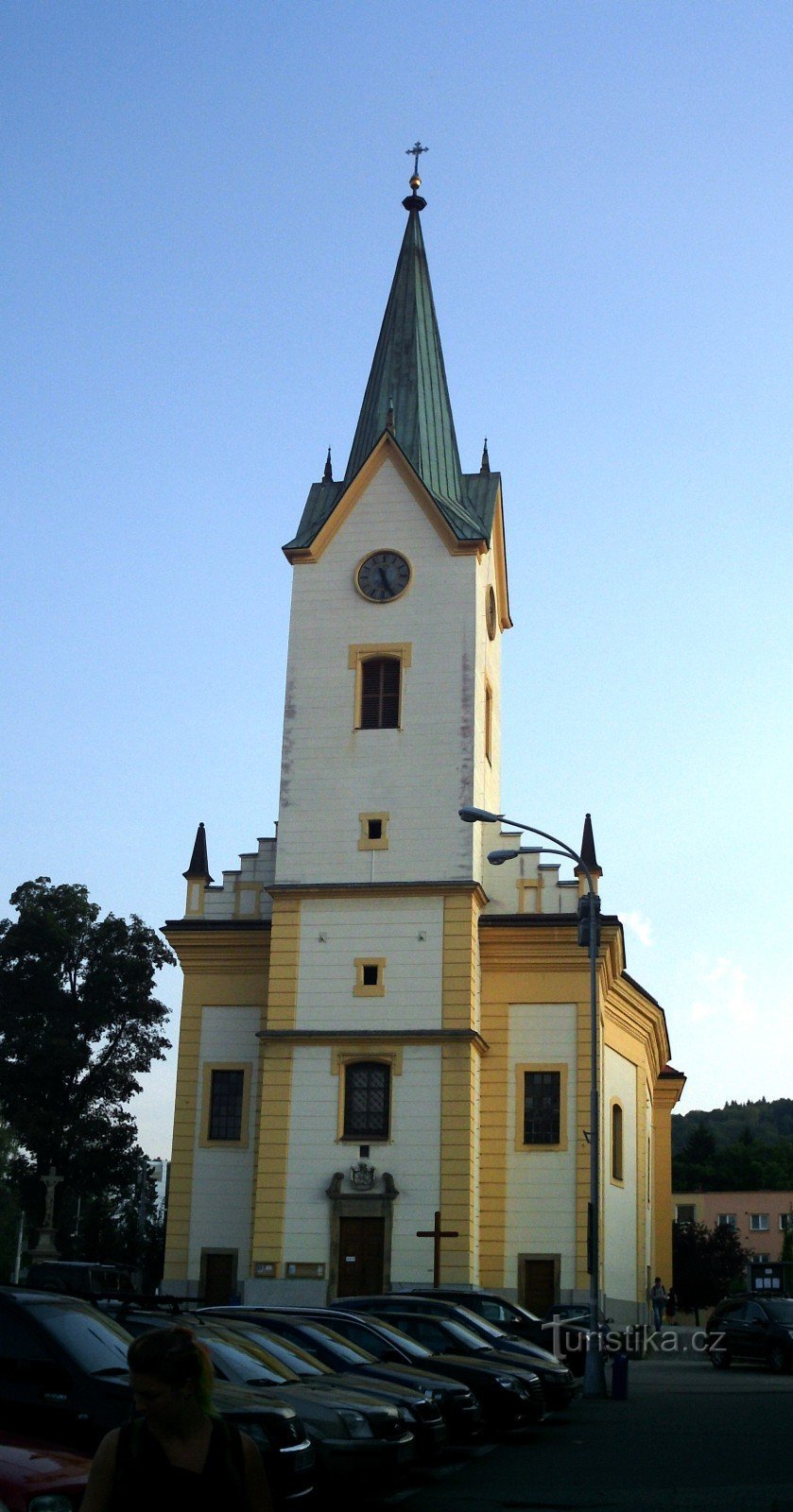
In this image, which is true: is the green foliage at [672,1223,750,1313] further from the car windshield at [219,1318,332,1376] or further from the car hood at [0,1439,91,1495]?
the car hood at [0,1439,91,1495]

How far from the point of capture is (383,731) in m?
41.6

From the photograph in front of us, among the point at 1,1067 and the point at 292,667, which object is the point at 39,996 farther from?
the point at 292,667

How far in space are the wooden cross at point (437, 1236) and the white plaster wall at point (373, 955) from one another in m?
4.59

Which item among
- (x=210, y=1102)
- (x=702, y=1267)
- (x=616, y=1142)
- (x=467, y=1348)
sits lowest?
(x=467, y=1348)

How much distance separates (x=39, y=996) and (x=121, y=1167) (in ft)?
20.0

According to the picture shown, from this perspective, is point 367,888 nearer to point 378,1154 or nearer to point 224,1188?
point 378,1154

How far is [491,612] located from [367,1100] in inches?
564

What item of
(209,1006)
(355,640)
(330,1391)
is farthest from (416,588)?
(330,1391)

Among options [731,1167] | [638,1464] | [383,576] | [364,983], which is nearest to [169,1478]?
[638,1464]

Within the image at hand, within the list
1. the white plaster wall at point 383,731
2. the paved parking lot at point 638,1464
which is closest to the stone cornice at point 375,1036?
the white plaster wall at point 383,731

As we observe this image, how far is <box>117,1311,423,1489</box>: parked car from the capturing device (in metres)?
14.8

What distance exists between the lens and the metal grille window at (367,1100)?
Answer: 38.7m

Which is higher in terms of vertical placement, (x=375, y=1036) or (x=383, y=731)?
(x=383, y=731)

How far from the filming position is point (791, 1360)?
35.0m
